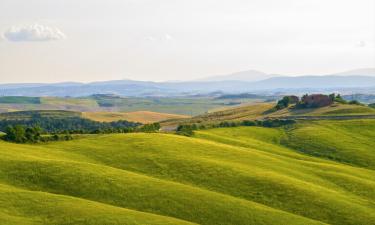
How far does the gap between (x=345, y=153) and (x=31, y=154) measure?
216 feet

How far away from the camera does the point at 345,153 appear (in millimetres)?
110562

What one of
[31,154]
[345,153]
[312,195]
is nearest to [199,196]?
[312,195]

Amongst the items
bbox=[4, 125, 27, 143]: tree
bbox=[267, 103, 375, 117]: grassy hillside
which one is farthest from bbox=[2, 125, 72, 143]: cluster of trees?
bbox=[267, 103, 375, 117]: grassy hillside

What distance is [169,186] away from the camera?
66.0 meters

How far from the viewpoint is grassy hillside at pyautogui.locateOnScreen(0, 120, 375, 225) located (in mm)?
56250

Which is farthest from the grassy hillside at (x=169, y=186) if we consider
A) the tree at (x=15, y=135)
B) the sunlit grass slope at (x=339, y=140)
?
the sunlit grass slope at (x=339, y=140)

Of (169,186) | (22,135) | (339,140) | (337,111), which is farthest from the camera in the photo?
(337,111)

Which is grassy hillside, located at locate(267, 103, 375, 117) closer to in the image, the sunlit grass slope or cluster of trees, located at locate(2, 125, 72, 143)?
the sunlit grass slope

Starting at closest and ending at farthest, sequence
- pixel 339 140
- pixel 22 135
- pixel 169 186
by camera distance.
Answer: pixel 169 186 → pixel 22 135 → pixel 339 140

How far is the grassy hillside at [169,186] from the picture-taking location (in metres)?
56.2

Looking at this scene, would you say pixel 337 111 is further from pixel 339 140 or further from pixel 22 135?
pixel 22 135

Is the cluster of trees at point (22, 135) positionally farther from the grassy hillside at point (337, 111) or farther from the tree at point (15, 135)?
the grassy hillside at point (337, 111)

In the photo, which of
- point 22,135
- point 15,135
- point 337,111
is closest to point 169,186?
point 22,135

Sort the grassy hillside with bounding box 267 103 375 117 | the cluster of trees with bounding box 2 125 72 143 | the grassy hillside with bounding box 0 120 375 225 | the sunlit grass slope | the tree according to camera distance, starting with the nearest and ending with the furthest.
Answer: the grassy hillside with bounding box 0 120 375 225, the tree, the cluster of trees with bounding box 2 125 72 143, the sunlit grass slope, the grassy hillside with bounding box 267 103 375 117
